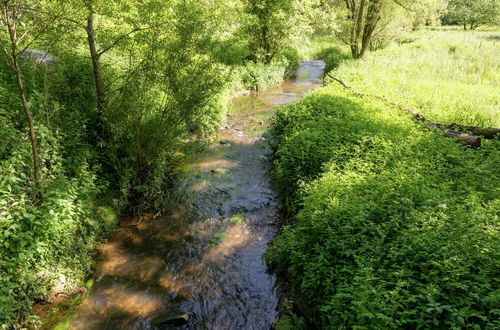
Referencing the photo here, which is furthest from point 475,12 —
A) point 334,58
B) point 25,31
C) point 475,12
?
point 25,31

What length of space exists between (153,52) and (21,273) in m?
5.08

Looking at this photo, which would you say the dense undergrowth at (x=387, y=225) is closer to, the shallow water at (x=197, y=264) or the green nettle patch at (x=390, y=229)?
the green nettle patch at (x=390, y=229)

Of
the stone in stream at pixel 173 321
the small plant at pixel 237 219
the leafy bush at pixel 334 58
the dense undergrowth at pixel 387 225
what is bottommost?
the small plant at pixel 237 219

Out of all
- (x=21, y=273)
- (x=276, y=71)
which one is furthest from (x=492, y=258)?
(x=276, y=71)

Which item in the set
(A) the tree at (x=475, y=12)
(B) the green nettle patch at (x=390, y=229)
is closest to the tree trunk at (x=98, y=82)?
(B) the green nettle patch at (x=390, y=229)

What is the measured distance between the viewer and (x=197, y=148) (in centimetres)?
917

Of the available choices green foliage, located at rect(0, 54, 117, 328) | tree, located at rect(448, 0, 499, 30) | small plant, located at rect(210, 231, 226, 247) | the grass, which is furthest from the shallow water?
tree, located at rect(448, 0, 499, 30)

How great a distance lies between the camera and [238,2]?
21.1 m

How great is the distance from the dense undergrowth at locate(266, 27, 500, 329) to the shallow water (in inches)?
30.6

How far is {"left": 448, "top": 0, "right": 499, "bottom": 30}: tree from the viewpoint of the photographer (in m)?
50.1

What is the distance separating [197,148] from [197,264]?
12.0ft

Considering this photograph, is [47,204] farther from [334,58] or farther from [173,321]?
[334,58]

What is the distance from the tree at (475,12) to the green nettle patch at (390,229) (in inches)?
2181

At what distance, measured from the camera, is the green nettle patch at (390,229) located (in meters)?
3.45
